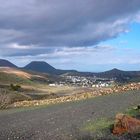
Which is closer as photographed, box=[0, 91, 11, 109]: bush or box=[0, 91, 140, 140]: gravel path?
box=[0, 91, 140, 140]: gravel path

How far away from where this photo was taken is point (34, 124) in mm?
32125

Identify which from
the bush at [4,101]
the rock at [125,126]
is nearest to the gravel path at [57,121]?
the rock at [125,126]

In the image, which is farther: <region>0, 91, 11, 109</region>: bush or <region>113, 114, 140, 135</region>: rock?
<region>0, 91, 11, 109</region>: bush

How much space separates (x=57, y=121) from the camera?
3209cm

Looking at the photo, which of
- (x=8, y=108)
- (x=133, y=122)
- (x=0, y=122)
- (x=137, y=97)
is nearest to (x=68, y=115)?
(x=0, y=122)

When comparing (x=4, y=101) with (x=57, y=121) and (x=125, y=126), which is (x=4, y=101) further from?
(x=125, y=126)

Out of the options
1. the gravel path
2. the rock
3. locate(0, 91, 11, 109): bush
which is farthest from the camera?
locate(0, 91, 11, 109): bush

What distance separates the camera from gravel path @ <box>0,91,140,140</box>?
→ 27002 millimetres

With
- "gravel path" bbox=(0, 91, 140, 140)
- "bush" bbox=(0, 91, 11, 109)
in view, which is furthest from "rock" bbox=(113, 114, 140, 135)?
"bush" bbox=(0, 91, 11, 109)

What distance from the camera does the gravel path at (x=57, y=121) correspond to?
1063 inches

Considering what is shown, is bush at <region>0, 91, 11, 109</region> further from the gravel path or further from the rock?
the rock

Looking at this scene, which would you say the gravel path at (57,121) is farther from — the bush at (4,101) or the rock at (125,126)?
the bush at (4,101)

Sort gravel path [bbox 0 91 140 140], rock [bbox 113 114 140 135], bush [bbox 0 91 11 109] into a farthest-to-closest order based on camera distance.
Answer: bush [bbox 0 91 11 109] → gravel path [bbox 0 91 140 140] → rock [bbox 113 114 140 135]

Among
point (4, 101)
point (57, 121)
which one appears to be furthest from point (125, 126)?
point (4, 101)
